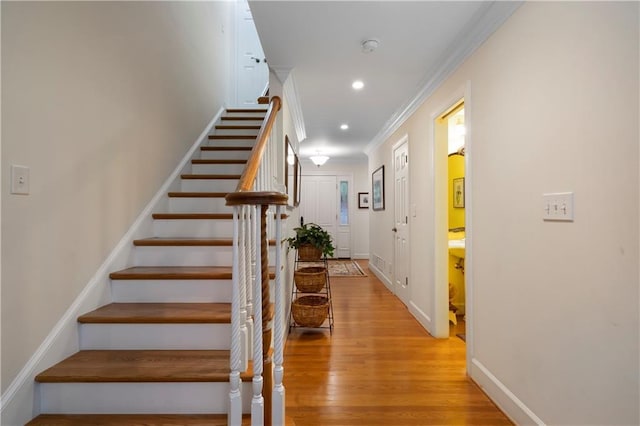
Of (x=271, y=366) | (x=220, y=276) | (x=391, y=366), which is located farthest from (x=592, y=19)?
(x=391, y=366)

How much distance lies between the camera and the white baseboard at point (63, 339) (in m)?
1.20

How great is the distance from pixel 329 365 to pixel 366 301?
1.72m

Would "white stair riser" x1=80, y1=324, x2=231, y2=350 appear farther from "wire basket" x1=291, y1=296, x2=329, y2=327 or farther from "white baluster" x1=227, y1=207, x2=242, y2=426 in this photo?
"wire basket" x1=291, y1=296, x2=329, y2=327

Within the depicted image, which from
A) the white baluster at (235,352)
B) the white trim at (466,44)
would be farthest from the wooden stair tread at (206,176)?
the white trim at (466,44)

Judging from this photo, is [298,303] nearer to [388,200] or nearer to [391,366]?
[391,366]

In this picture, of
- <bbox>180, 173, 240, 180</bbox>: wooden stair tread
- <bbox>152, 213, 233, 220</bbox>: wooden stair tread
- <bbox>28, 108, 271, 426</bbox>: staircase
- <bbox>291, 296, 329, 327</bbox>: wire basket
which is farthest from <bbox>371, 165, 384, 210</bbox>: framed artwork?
<bbox>28, 108, 271, 426</bbox>: staircase

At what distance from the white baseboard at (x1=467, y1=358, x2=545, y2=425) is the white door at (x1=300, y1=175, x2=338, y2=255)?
5.39m

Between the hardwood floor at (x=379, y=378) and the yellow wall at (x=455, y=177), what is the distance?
1.41m

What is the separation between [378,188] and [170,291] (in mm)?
3894

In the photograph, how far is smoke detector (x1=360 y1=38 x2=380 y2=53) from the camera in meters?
2.14

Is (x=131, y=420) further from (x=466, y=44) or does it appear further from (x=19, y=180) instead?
(x=466, y=44)

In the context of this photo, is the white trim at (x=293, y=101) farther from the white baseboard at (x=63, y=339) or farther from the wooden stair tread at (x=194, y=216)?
the white baseboard at (x=63, y=339)

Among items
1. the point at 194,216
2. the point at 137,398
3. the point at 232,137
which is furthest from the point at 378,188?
the point at 137,398

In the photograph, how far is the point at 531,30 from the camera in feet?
4.96
